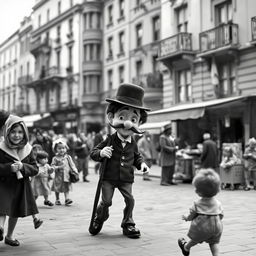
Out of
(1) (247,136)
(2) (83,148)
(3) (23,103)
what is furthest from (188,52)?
(3) (23,103)

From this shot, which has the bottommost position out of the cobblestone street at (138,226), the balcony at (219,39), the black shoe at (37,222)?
the cobblestone street at (138,226)

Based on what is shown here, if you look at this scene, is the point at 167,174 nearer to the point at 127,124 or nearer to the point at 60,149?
the point at 60,149

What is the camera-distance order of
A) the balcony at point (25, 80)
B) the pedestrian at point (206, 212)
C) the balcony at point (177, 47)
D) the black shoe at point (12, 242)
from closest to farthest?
the pedestrian at point (206, 212) < the black shoe at point (12, 242) < the balcony at point (177, 47) < the balcony at point (25, 80)

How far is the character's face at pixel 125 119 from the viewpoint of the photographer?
616 centimetres

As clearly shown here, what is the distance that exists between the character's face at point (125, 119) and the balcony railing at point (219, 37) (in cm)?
1439

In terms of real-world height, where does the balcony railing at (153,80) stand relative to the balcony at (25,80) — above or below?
below

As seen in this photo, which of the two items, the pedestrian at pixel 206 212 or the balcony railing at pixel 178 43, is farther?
the balcony railing at pixel 178 43

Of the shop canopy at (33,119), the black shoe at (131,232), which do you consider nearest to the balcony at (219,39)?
the black shoe at (131,232)

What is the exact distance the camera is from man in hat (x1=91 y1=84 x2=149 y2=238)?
607 cm

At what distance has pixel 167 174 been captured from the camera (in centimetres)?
1437

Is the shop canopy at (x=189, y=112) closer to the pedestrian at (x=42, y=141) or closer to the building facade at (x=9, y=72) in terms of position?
the pedestrian at (x=42, y=141)

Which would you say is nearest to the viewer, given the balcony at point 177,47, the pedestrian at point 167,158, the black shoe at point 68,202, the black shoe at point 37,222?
the black shoe at point 37,222

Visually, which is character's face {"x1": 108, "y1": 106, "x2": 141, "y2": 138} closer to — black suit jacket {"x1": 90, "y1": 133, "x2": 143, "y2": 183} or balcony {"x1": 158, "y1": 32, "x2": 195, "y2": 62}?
black suit jacket {"x1": 90, "y1": 133, "x2": 143, "y2": 183}

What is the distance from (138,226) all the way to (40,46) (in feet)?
125
